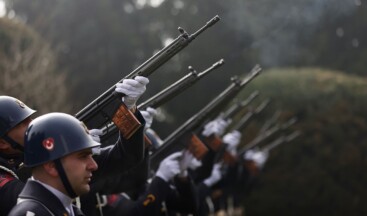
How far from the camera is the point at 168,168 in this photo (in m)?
7.92

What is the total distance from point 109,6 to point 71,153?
2286 centimetres

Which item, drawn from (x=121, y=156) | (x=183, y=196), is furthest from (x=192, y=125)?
(x=121, y=156)

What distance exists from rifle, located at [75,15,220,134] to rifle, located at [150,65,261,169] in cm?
254

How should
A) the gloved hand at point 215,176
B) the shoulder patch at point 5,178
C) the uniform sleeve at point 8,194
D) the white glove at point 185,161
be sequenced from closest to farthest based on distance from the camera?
the uniform sleeve at point 8,194 → the shoulder patch at point 5,178 → the white glove at point 185,161 → the gloved hand at point 215,176

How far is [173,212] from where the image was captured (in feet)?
28.8

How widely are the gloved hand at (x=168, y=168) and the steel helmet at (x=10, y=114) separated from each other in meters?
2.50

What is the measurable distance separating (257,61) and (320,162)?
624cm

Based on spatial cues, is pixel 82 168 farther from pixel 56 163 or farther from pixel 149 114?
pixel 149 114

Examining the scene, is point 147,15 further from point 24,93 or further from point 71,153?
point 71,153

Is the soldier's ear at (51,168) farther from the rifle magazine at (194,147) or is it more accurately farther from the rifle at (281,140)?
the rifle at (281,140)

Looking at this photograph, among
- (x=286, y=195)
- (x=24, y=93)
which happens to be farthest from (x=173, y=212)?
(x=286, y=195)

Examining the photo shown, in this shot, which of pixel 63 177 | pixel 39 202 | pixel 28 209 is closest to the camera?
pixel 28 209

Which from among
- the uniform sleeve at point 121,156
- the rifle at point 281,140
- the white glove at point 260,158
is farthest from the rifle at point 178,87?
the rifle at point 281,140

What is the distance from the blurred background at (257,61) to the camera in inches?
677
